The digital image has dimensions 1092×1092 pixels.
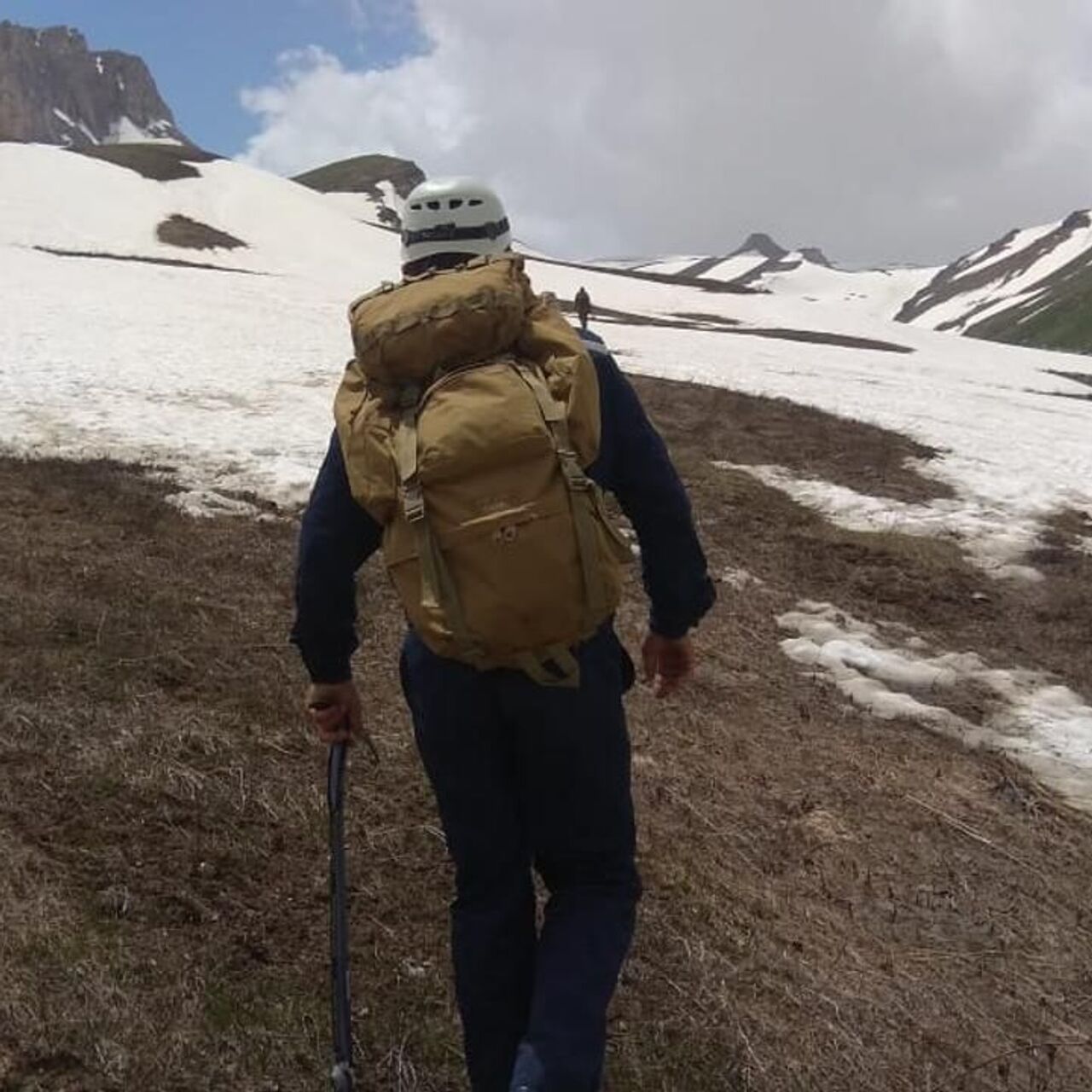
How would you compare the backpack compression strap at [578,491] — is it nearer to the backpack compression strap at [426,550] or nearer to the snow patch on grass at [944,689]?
the backpack compression strap at [426,550]

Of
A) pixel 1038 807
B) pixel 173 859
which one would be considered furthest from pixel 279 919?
pixel 1038 807

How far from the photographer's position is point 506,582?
3098mm

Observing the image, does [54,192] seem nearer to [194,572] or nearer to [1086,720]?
[194,572]

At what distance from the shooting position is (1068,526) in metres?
14.7

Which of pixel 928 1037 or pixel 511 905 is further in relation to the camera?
pixel 928 1037

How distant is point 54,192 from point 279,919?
6285 centimetres

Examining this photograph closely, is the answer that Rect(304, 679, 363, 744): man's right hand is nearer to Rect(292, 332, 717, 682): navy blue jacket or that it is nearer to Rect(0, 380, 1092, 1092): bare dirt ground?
Rect(292, 332, 717, 682): navy blue jacket

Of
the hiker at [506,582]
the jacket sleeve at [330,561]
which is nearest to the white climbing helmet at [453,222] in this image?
the hiker at [506,582]

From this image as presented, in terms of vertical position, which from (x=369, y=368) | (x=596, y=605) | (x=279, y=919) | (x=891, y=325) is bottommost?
(x=891, y=325)

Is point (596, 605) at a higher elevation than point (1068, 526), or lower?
higher

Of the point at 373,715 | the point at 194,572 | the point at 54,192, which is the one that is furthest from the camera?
the point at 54,192

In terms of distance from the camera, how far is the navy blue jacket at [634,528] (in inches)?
137

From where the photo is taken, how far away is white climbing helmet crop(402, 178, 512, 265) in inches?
138

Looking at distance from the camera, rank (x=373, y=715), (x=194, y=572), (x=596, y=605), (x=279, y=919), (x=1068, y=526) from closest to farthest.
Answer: (x=596, y=605), (x=279, y=919), (x=373, y=715), (x=194, y=572), (x=1068, y=526)
